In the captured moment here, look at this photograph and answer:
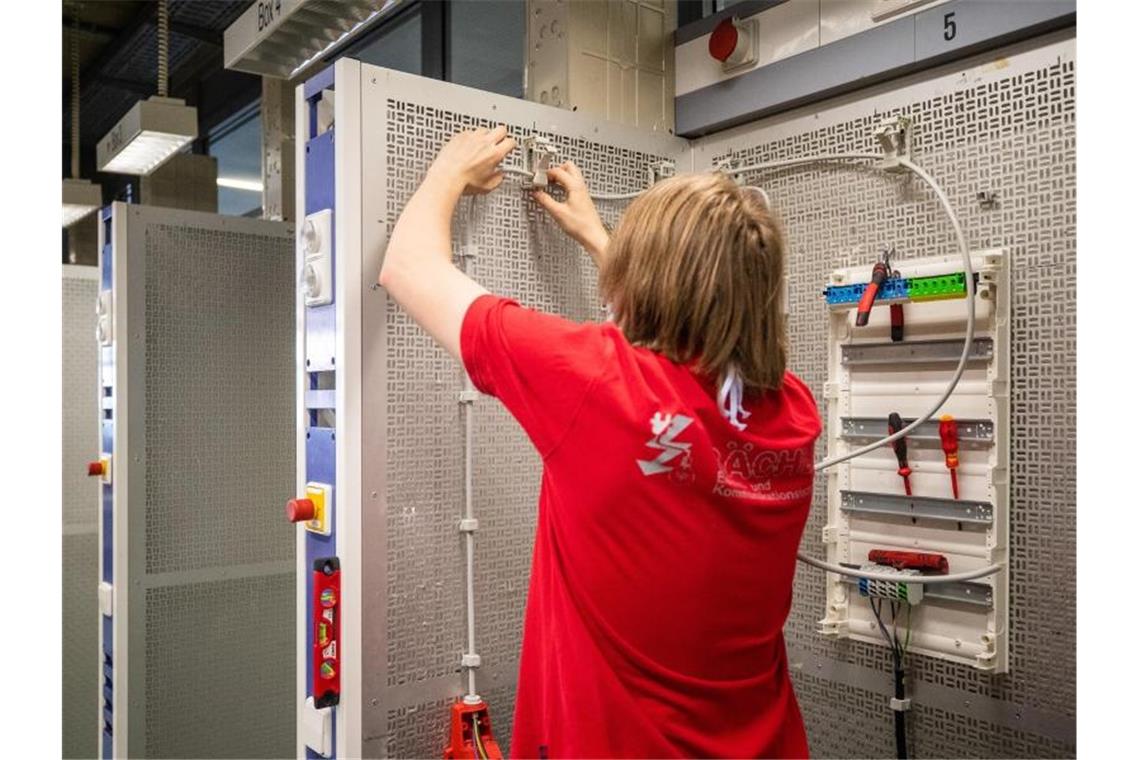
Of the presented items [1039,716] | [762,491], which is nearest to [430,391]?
[762,491]

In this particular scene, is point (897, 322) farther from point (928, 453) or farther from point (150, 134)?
point (150, 134)

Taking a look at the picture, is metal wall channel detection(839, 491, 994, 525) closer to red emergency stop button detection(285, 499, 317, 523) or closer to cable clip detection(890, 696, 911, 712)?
cable clip detection(890, 696, 911, 712)

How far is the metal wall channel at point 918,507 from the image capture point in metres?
1.80

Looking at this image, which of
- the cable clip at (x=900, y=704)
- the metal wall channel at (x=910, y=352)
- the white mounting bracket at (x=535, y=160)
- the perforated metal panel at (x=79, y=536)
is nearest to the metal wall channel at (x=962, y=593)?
the cable clip at (x=900, y=704)

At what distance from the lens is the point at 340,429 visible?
1.70 metres

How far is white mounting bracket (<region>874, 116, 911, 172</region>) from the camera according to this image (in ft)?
6.33

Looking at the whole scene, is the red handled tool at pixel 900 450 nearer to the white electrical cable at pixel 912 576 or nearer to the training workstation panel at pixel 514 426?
the training workstation panel at pixel 514 426

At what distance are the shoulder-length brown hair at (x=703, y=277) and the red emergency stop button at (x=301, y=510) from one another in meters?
0.78

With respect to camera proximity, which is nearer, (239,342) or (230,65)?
(230,65)

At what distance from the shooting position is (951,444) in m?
1.82

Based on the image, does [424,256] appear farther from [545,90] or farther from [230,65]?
[230,65]

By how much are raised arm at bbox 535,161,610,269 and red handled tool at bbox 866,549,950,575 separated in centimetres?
86

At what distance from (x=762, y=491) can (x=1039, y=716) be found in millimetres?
917

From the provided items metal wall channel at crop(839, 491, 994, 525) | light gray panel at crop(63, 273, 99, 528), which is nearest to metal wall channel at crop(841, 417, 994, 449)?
metal wall channel at crop(839, 491, 994, 525)
